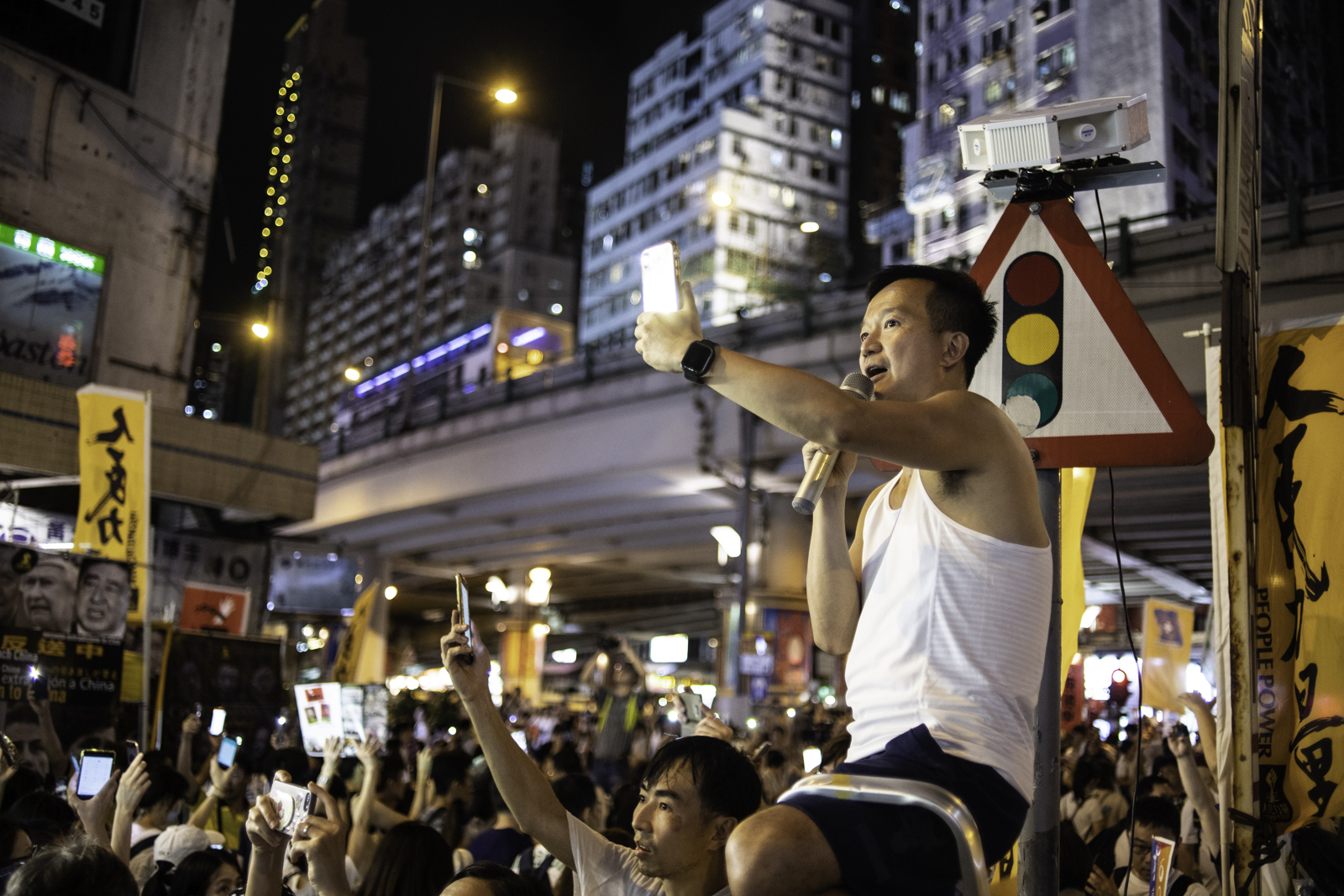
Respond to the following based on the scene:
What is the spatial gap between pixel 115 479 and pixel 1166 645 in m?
11.9

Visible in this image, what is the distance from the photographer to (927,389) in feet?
8.00

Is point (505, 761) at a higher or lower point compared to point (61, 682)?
higher

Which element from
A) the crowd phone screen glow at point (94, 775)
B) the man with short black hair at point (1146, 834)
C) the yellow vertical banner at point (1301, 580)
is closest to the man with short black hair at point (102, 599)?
the crowd phone screen glow at point (94, 775)

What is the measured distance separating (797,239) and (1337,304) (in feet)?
206

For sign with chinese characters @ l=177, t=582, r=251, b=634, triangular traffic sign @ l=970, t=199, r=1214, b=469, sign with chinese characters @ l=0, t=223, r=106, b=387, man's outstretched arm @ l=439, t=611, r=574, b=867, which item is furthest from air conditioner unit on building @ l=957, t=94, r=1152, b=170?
sign with chinese characters @ l=0, t=223, r=106, b=387

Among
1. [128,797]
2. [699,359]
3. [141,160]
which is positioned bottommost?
[128,797]

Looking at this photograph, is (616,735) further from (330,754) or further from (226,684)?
(330,754)

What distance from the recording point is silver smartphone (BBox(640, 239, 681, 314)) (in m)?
2.33

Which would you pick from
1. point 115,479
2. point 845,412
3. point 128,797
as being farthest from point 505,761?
point 115,479

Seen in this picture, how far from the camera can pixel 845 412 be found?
2.10 meters

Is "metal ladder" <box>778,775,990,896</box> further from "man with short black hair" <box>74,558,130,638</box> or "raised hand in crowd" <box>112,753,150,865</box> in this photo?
"man with short black hair" <box>74,558,130,638</box>

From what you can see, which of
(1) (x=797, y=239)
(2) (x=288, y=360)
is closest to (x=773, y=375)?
(1) (x=797, y=239)

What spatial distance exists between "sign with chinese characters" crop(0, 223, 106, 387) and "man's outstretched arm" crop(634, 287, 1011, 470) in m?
17.2

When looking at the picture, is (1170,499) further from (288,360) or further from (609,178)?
(288,360)
